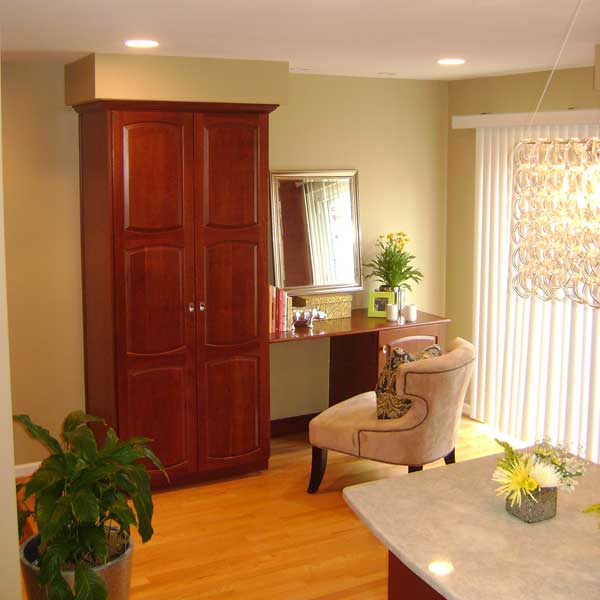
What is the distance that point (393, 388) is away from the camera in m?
4.58

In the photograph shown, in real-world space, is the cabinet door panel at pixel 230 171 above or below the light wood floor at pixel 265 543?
above

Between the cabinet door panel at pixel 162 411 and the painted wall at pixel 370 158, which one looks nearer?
the cabinet door panel at pixel 162 411

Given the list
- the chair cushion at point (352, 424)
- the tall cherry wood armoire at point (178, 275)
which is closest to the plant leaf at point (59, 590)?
the tall cherry wood armoire at point (178, 275)

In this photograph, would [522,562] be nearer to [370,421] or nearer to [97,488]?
[97,488]

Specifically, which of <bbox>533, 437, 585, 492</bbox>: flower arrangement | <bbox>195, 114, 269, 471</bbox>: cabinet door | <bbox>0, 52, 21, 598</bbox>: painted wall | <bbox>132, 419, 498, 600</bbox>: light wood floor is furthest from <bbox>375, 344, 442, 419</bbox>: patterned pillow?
<bbox>0, 52, 21, 598</bbox>: painted wall

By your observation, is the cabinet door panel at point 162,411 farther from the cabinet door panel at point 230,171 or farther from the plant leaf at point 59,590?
the plant leaf at point 59,590

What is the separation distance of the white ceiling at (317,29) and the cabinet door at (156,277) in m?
0.51

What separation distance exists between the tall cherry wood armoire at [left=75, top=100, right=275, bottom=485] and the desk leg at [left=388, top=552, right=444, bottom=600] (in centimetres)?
213

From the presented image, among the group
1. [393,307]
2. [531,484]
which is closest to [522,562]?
[531,484]

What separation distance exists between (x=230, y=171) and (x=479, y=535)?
271 centimetres

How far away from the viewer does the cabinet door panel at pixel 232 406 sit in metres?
4.95

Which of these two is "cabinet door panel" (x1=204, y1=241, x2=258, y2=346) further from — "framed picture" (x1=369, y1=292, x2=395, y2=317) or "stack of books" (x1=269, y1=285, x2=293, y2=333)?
"framed picture" (x1=369, y1=292, x2=395, y2=317)

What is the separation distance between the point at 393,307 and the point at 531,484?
292 centimetres

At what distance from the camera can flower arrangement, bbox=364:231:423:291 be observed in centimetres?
579
